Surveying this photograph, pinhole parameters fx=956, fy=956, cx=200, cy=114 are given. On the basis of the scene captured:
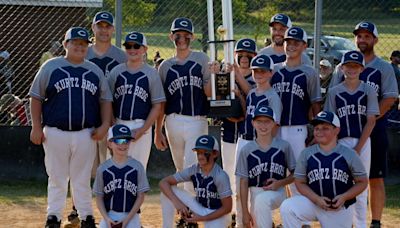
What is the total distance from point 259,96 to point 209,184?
33.3 inches

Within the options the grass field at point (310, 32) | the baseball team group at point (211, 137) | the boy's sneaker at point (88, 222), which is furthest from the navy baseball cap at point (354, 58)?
the grass field at point (310, 32)

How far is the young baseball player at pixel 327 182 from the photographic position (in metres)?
7.35

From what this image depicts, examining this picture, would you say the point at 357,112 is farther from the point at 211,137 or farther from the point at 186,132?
the point at 186,132

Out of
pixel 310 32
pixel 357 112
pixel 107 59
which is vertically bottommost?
pixel 357 112

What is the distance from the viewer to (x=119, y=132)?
7.59 m

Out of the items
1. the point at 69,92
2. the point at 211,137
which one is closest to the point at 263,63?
the point at 211,137

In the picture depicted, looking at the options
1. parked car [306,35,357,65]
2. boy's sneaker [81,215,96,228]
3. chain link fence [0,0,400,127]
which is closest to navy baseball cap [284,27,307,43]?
chain link fence [0,0,400,127]

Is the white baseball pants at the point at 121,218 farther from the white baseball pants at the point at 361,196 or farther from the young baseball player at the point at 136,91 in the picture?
the white baseball pants at the point at 361,196

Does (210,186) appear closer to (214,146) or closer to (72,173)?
(214,146)

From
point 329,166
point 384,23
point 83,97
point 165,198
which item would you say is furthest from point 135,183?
point 384,23

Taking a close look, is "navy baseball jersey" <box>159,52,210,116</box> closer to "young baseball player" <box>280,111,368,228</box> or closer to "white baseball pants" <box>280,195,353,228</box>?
"young baseball player" <box>280,111,368,228</box>

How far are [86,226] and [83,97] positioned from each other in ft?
3.62

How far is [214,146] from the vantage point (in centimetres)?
770

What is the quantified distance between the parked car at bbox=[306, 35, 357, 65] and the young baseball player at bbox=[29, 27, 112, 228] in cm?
786
